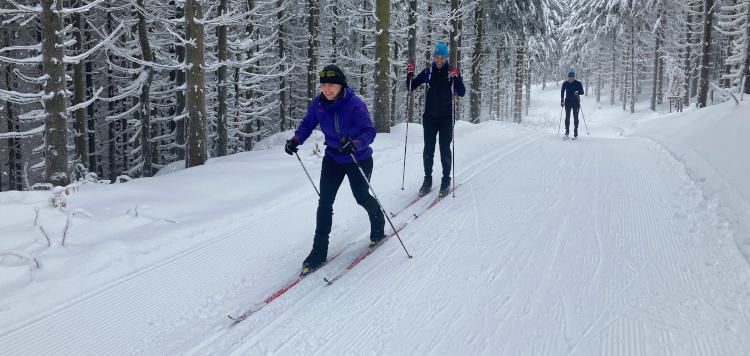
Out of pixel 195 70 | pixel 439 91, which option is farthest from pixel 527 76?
pixel 195 70

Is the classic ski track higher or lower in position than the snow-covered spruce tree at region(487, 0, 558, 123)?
lower

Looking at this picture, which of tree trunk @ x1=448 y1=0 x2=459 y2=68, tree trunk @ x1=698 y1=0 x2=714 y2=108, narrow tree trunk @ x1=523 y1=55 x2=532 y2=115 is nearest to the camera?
tree trunk @ x1=448 y1=0 x2=459 y2=68

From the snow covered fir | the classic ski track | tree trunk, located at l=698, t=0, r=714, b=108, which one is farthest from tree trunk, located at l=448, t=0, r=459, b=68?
the classic ski track

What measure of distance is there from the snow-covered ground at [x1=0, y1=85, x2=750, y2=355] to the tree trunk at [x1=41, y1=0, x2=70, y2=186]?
2.24ft

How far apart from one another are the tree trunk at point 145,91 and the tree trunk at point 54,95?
717 centimetres

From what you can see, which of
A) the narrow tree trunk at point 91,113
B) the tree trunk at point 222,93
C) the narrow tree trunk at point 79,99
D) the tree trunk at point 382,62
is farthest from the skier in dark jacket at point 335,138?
the narrow tree trunk at point 91,113

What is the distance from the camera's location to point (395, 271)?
4.55 meters

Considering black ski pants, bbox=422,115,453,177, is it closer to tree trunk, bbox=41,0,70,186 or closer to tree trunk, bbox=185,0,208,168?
tree trunk, bbox=185,0,208,168

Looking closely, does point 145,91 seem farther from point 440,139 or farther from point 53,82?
point 440,139

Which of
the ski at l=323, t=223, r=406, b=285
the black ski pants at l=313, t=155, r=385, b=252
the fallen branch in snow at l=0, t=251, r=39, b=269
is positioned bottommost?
the ski at l=323, t=223, r=406, b=285

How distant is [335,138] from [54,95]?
16.2ft

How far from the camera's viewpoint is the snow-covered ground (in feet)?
10.9

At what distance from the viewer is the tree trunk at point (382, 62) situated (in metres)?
13.0

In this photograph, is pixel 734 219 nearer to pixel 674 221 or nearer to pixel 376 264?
pixel 674 221
